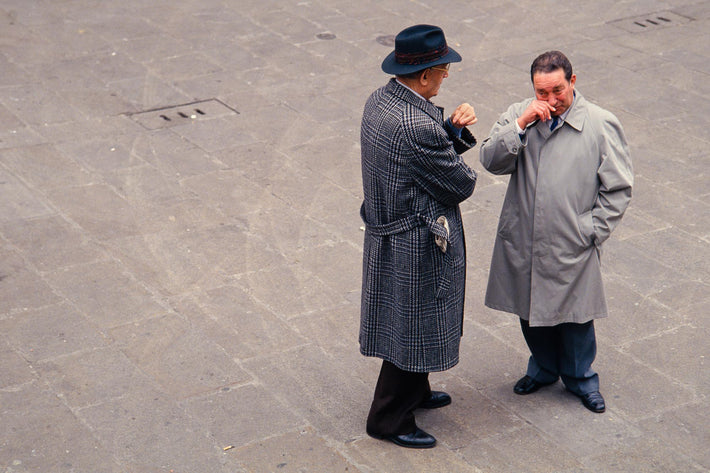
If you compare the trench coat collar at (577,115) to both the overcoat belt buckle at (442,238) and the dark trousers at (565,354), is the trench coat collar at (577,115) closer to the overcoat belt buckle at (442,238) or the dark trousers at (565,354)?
the overcoat belt buckle at (442,238)

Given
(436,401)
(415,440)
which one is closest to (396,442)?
(415,440)

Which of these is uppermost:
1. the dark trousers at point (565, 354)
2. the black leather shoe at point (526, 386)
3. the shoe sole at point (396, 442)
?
the dark trousers at point (565, 354)

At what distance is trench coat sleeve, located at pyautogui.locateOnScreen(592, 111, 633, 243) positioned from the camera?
464cm

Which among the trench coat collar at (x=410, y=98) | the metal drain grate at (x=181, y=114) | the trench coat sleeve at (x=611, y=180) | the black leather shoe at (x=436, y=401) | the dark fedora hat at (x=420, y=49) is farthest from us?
the metal drain grate at (x=181, y=114)

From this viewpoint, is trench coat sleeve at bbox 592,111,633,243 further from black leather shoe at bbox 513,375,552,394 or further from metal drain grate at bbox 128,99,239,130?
metal drain grate at bbox 128,99,239,130

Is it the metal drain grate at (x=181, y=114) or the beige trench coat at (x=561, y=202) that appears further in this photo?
the metal drain grate at (x=181, y=114)

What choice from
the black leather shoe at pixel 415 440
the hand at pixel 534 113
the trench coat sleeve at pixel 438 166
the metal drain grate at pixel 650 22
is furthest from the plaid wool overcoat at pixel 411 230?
the metal drain grate at pixel 650 22

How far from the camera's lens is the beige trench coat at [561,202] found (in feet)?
15.3

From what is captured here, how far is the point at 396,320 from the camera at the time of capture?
4.60 metres

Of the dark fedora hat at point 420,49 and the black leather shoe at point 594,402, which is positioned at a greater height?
the dark fedora hat at point 420,49

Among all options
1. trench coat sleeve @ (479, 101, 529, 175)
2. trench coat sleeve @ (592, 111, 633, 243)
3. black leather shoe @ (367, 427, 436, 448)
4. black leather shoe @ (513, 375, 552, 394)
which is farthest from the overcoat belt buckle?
black leather shoe @ (513, 375, 552, 394)

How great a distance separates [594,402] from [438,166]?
1638 millimetres

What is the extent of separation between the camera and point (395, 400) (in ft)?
15.5

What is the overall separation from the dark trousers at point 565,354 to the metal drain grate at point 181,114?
4548 millimetres
